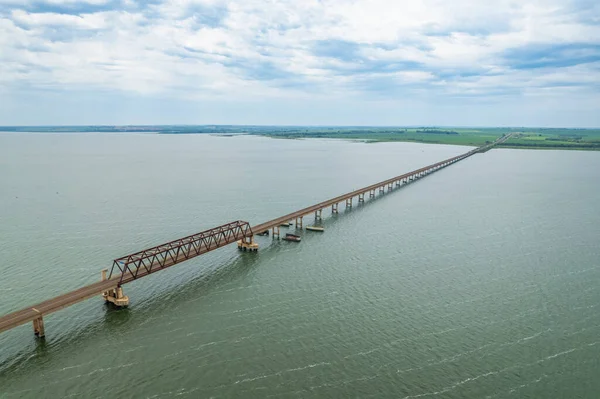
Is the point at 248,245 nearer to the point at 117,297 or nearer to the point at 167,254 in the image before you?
the point at 167,254

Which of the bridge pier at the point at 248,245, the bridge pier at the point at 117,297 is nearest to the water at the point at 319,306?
the bridge pier at the point at 117,297

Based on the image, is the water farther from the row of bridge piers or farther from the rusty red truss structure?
the rusty red truss structure

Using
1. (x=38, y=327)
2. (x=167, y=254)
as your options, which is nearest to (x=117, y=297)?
(x=38, y=327)

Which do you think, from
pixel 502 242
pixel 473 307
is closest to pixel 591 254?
pixel 502 242

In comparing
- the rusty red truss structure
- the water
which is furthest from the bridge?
the water

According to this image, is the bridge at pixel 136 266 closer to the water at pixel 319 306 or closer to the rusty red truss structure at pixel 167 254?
the rusty red truss structure at pixel 167 254

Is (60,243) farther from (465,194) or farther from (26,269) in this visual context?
(465,194)
